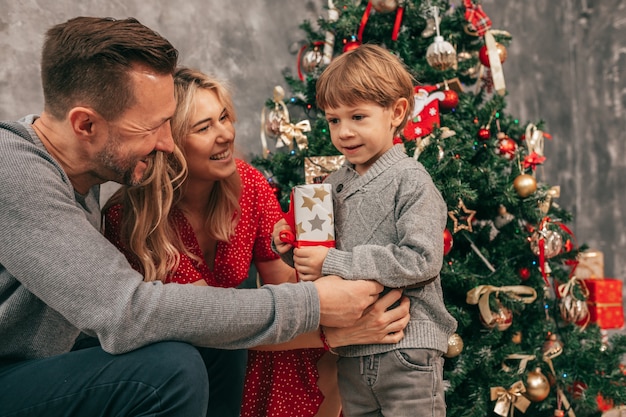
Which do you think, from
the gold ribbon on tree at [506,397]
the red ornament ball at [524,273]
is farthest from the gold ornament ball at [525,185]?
the gold ribbon on tree at [506,397]

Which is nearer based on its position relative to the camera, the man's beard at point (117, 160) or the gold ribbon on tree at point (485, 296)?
the man's beard at point (117, 160)

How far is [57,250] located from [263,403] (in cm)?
81

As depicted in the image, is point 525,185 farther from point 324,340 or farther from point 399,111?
point 324,340

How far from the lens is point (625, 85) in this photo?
3.14 metres

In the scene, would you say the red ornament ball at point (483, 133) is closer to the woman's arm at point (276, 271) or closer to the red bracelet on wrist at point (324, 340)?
the woman's arm at point (276, 271)

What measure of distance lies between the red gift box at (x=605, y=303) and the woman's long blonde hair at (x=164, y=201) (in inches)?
64.4

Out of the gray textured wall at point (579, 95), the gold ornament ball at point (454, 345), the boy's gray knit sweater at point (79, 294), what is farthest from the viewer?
the gray textured wall at point (579, 95)

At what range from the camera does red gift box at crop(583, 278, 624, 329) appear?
248 centimetres

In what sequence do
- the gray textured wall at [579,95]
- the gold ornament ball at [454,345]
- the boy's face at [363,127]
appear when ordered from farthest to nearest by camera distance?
the gray textured wall at [579,95] → the gold ornament ball at [454,345] → the boy's face at [363,127]

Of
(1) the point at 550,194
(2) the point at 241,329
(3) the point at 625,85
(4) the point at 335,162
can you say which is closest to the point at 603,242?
(3) the point at 625,85

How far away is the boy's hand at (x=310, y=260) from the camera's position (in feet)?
4.44

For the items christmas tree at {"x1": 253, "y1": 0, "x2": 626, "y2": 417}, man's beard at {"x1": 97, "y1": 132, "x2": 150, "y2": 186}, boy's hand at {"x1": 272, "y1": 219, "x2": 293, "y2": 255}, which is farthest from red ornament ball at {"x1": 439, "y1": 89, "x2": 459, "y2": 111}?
man's beard at {"x1": 97, "y1": 132, "x2": 150, "y2": 186}

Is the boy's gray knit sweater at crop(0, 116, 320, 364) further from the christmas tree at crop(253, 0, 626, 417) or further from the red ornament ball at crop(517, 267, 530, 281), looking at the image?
the red ornament ball at crop(517, 267, 530, 281)

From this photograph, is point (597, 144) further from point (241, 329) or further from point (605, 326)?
point (241, 329)
